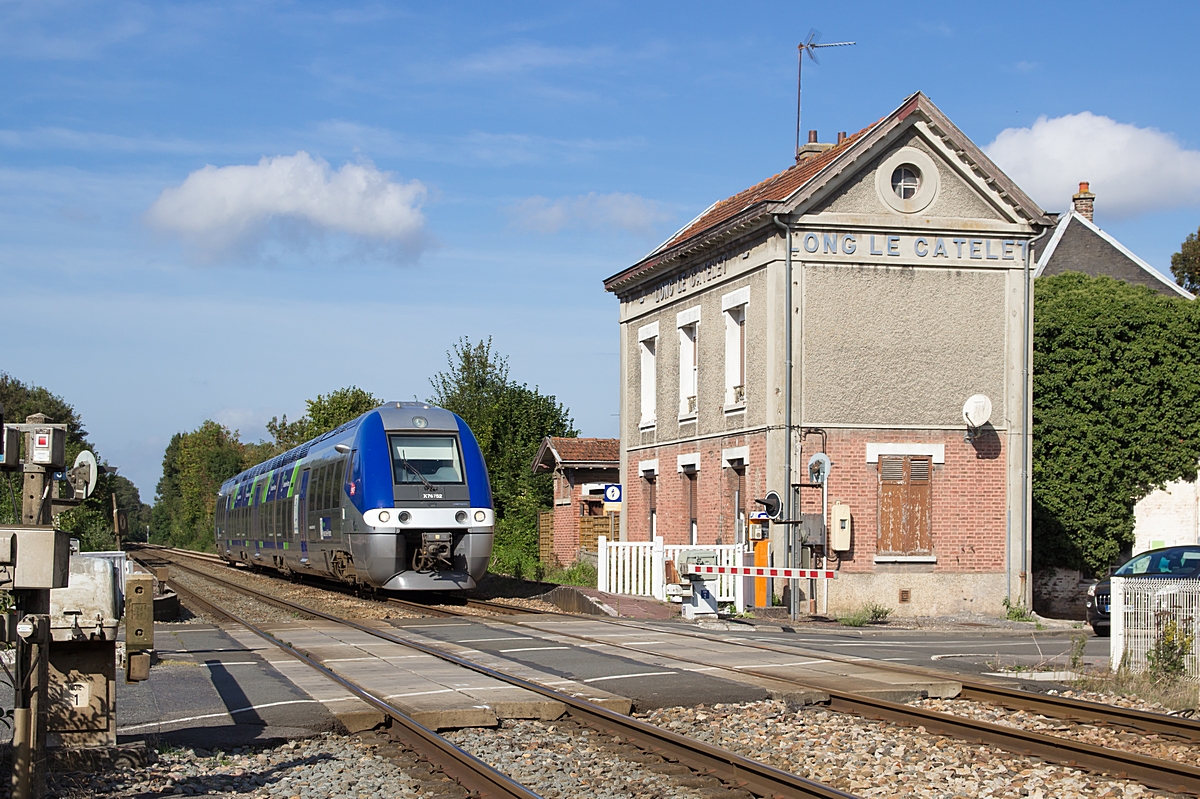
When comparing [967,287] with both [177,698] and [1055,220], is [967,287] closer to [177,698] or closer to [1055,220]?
[1055,220]

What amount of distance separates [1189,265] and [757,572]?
37.6 m

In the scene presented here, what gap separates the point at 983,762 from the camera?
27.7 feet

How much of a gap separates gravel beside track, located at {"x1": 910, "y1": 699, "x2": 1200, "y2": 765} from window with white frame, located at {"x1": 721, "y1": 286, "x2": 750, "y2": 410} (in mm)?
13968

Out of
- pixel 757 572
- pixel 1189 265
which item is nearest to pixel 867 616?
pixel 757 572

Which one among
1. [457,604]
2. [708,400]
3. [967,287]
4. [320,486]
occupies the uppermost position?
[967,287]

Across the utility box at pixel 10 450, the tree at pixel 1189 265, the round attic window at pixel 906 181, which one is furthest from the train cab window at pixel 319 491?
the tree at pixel 1189 265

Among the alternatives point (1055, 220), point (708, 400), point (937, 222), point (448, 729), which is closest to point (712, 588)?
point (708, 400)

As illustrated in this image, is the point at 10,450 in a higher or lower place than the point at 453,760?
higher

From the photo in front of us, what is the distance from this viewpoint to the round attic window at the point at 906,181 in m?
23.9

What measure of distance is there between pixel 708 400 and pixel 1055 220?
24.1ft

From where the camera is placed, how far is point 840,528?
Answer: 2264cm

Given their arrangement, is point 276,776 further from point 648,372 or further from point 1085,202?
point 1085,202

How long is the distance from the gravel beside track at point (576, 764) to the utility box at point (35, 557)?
114 inches

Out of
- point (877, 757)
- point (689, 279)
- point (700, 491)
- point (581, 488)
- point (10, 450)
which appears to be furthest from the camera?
point (581, 488)
